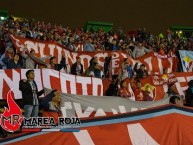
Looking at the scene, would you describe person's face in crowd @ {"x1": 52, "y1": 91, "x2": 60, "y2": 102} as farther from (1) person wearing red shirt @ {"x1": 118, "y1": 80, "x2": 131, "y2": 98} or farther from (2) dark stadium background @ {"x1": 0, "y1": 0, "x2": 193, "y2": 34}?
(2) dark stadium background @ {"x1": 0, "y1": 0, "x2": 193, "y2": 34}

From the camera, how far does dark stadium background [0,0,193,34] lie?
3145 cm

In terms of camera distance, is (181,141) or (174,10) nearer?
(181,141)

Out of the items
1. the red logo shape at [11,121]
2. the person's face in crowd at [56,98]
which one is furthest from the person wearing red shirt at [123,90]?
the red logo shape at [11,121]

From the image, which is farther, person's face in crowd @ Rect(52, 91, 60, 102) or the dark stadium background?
the dark stadium background

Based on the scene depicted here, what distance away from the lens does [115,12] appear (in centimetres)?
3359

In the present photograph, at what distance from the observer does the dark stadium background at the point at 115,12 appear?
31.5m

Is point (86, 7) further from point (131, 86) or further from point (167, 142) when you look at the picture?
point (167, 142)

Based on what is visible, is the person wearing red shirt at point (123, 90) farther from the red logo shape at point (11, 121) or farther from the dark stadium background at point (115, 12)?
the dark stadium background at point (115, 12)

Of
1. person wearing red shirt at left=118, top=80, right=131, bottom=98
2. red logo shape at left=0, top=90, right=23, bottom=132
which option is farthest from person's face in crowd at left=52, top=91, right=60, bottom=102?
person wearing red shirt at left=118, top=80, right=131, bottom=98

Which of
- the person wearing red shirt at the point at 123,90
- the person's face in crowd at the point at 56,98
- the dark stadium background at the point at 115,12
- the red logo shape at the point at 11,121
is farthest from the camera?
the dark stadium background at the point at 115,12

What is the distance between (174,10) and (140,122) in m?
28.1

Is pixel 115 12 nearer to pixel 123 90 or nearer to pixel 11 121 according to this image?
pixel 123 90

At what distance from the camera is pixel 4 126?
8.16m

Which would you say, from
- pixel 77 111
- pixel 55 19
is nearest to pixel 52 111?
pixel 77 111
